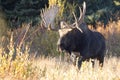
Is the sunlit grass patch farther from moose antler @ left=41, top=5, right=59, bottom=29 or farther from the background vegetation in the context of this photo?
moose antler @ left=41, top=5, right=59, bottom=29

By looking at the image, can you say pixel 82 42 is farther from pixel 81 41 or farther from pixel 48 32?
pixel 48 32

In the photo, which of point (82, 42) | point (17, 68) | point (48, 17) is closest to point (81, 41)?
point (82, 42)

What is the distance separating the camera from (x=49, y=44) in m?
20.8

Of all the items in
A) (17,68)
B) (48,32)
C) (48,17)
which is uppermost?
(48,17)

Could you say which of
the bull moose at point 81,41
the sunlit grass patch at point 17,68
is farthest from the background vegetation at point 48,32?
the bull moose at point 81,41

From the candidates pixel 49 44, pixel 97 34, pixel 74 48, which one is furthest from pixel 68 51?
pixel 49 44

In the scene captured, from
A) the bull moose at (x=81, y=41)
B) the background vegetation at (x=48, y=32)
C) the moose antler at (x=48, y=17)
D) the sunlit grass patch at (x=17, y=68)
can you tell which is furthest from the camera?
the moose antler at (x=48, y=17)

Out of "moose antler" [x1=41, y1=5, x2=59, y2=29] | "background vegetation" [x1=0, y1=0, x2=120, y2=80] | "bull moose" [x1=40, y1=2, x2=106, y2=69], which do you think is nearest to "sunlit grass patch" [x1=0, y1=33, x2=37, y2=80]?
"background vegetation" [x1=0, y1=0, x2=120, y2=80]

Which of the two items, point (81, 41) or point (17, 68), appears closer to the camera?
point (17, 68)

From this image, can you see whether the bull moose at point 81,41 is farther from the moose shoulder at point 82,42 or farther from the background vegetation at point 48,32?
the background vegetation at point 48,32

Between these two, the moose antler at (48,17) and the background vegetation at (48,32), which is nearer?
the background vegetation at (48,32)

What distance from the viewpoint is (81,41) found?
14.3m

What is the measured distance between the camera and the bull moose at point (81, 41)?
13.6 meters

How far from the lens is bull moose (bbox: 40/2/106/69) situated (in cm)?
1362
